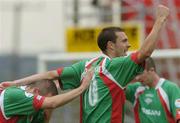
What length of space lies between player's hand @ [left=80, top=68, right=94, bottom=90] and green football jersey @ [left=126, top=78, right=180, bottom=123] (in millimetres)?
1274

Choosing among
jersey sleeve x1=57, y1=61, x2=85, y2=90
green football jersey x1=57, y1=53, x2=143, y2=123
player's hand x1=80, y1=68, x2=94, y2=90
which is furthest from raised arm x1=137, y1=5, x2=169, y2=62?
jersey sleeve x1=57, y1=61, x2=85, y2=90

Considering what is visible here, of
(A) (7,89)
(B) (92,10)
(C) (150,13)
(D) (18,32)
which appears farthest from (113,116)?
(D) (18,32)

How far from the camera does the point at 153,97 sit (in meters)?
8.20

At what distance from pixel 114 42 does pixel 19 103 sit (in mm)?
991

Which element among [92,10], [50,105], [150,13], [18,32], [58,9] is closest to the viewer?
[50,105]

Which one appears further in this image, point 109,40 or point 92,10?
point 92,10

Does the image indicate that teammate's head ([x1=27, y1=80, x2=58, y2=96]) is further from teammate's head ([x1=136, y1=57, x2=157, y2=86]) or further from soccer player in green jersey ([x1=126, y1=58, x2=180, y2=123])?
teammate's head ([x1=136, y1=57, x2=157, y2=86])

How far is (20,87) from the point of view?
22.6 ft

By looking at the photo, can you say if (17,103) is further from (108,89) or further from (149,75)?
(149,75)

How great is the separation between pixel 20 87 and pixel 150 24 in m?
4.58

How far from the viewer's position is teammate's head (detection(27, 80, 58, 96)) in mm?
6848

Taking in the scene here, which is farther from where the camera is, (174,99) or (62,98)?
(174,99)

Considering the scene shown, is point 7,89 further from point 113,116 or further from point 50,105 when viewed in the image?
point 113,116

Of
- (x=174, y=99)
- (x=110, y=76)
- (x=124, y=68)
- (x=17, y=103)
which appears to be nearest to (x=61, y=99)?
(x=17, y=103)
